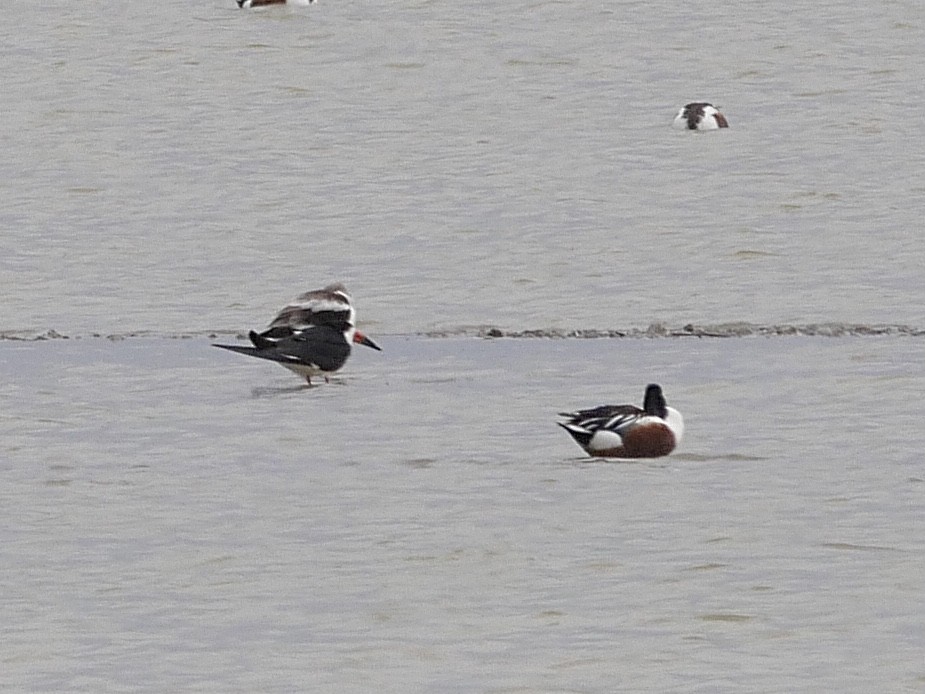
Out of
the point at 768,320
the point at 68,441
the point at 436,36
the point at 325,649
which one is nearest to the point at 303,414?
the point at 68,441

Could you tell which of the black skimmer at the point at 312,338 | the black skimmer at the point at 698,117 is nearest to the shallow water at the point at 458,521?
the black skimmer at the point at 312,338

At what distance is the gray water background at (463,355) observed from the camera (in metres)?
8.96

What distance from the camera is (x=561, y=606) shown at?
30.2ft

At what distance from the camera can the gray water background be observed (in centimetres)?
896

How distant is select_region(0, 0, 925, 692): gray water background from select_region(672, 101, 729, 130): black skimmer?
174 millimetres

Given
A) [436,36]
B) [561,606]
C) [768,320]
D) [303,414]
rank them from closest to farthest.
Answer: [561,606] < [303,414] < [768,320] < [436,36]

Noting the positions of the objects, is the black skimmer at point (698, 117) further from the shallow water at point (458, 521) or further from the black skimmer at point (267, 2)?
the black skimmer at point (267, 2)

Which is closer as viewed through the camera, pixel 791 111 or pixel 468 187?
pixel 468 187

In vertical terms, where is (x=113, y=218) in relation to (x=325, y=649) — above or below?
below

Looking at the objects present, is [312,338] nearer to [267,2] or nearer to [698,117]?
[698,117]

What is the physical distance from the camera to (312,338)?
13852 mm

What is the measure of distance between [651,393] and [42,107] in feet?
40.8

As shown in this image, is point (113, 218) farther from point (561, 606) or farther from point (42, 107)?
point (561, 606)

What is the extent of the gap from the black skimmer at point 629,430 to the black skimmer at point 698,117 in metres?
9.52
